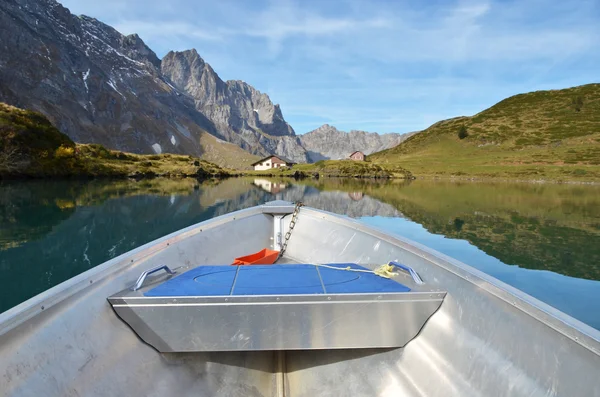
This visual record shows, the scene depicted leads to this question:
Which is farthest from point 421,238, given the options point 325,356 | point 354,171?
point 354,171

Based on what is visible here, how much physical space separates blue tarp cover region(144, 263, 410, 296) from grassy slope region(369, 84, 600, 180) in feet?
262

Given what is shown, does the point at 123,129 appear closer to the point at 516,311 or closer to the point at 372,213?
the point at 372,213

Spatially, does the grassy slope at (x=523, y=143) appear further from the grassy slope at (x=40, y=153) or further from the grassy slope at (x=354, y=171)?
the grassy slope at (x=40, y=153)

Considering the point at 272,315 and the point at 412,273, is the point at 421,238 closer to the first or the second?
the point at 412,273

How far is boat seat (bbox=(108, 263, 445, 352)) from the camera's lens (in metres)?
2.79

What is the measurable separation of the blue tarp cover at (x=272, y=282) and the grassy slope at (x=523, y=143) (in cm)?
7987

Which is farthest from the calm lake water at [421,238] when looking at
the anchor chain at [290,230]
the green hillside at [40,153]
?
the green hillside at [40,153]

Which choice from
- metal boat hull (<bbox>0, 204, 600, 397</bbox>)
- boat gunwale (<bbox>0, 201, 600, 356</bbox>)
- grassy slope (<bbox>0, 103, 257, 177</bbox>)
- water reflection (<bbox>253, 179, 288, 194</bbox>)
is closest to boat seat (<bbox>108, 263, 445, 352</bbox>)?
metal boat hull (<bbox>0, 204, 600, 397</bbox>)

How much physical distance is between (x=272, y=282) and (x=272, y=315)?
589 millimetres

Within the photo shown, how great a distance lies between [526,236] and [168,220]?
56.3 feet

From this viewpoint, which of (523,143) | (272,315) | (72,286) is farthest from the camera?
(523,143)

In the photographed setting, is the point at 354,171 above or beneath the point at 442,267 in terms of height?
beneath

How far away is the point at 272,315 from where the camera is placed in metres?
2.81

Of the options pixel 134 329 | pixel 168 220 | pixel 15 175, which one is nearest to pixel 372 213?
pixel 168 220
